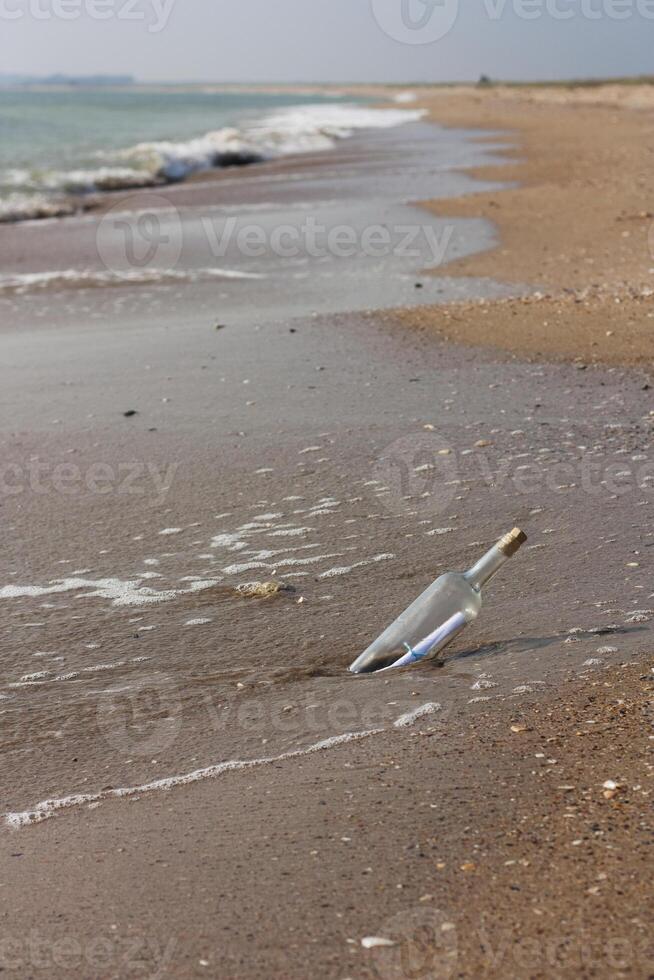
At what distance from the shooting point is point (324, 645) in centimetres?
362

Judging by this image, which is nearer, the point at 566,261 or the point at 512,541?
the point at 512,541

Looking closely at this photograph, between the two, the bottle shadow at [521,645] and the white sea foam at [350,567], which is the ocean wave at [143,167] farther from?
the bottle shadow at [521,645]

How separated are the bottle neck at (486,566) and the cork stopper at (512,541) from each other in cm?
2

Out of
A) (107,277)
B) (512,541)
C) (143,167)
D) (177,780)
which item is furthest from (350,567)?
(143,167)

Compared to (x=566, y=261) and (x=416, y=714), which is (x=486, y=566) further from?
(x=566, y=261)

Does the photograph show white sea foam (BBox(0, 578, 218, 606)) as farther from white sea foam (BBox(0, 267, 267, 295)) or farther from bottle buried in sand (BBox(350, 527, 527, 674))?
white sea foam (BBox(0, 267, 267, 295))

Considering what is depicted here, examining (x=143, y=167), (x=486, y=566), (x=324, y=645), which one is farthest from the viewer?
(x=143, y=167)

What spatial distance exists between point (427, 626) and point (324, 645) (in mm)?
358

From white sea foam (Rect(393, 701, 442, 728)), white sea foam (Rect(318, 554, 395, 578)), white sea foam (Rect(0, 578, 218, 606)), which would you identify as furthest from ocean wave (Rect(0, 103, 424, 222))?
white sea foam (Rect(393, 701, 442, 728))

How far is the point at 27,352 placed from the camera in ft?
26.9

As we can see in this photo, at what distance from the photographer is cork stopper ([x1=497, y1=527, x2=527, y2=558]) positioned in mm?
2998

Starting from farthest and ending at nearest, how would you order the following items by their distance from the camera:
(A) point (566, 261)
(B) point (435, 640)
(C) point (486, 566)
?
1. (A) point (566, 261)
2. (B) point (435, 640)
3. (C) point (486, 566)

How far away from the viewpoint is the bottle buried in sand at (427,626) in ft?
11.2

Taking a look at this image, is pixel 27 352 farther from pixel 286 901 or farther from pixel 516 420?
pixel 286 901
